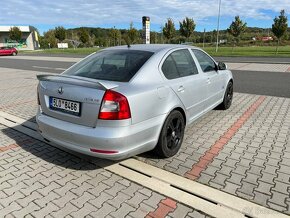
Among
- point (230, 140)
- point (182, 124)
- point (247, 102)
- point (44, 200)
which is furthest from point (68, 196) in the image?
point (247, 102)

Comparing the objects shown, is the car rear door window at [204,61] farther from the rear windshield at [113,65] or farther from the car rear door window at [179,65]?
the rear windshield at [113,65]

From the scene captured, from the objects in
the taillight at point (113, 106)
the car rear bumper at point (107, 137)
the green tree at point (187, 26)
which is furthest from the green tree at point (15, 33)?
the taillight at point (113, 106)

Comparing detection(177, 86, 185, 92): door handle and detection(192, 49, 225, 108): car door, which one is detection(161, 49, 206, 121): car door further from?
detection(192, 49, 225, 108): car door

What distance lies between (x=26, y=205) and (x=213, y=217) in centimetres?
192

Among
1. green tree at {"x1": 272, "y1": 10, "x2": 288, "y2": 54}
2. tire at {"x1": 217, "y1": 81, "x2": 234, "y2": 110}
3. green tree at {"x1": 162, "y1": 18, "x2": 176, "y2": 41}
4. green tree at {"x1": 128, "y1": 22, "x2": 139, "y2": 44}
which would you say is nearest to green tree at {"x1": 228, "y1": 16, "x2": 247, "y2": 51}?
green tree at {"x1": 272, "y1": 10, "x2": 288, "y2": 54}

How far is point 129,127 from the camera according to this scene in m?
3.00

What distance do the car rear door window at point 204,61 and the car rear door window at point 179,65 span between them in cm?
32

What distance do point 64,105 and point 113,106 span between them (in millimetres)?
727

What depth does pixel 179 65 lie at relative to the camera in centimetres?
405

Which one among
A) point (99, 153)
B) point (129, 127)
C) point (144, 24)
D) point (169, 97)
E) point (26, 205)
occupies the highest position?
point (144, 24)

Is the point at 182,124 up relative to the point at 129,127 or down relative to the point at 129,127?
down

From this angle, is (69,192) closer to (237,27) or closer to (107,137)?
(107,137)

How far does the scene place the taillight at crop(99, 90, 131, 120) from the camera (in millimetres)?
2900

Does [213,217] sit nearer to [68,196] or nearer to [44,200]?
[68,196]
